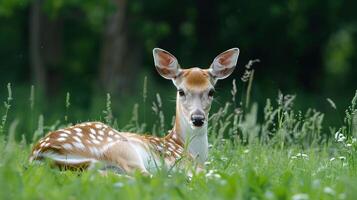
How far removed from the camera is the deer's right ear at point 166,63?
8.92 m

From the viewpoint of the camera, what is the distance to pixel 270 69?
26.4 metres

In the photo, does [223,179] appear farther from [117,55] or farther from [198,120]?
[117,55]

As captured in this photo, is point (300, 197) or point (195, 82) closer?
point (300, 197)

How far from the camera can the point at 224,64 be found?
912cm

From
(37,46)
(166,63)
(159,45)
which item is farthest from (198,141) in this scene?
(159,45)

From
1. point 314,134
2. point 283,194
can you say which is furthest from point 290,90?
point 283,194

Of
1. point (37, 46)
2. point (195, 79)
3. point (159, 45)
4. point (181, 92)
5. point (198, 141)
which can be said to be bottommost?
point (159, 45)

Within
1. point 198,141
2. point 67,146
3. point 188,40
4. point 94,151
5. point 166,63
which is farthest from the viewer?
point 188,40

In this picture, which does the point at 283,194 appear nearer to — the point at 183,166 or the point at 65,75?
the point at 183,166

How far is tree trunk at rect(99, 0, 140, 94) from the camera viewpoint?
906 inches

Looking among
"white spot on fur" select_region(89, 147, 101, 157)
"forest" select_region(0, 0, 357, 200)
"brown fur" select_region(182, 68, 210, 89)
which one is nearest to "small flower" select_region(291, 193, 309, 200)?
"white spot on fur" select_region(89, 147, 101, 157)

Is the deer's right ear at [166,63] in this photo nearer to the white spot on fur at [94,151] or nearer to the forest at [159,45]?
the white spot on fur at [94,151]

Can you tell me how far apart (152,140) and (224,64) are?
1.15 metres

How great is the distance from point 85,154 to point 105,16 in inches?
586
